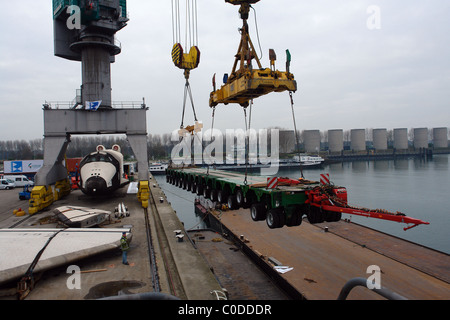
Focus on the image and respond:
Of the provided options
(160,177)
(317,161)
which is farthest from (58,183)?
(317,161)

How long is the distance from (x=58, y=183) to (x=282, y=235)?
20.0m

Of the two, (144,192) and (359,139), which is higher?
(359,139)

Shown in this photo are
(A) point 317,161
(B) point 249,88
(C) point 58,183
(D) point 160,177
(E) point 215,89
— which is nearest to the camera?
(B) point 249,88

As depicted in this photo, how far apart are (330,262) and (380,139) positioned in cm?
13520

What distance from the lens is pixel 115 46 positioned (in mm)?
27688

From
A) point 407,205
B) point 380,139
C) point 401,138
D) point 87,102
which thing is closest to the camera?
point 87,102

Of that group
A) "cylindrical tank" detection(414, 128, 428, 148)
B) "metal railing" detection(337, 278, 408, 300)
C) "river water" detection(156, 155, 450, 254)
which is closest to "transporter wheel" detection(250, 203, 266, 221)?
"metal railing" detection(337, 278, 408, 300)

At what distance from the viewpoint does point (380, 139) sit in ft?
448

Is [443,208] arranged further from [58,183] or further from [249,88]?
[58,183]

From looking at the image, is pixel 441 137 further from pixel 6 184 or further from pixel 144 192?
pixel 6 184

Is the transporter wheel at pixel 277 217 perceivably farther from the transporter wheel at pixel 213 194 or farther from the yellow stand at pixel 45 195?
the yellow stand at pixel 45 195

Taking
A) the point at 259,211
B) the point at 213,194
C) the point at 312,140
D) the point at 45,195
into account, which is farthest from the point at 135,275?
the point at 312,140

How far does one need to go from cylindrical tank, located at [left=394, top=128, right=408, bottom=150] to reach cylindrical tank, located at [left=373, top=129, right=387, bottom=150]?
5387 mm

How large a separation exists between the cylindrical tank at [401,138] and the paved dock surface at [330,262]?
130m
